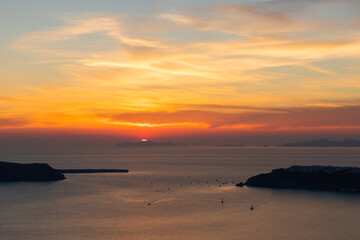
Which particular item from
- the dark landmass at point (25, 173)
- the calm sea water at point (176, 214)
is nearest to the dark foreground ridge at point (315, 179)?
the calm sea water at point (176, 214)

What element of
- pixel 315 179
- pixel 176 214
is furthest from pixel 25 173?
pixel 315 179

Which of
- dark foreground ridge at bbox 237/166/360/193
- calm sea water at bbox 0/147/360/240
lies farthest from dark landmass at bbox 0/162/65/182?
dark foreground ridge at bbox 237/166/360/193

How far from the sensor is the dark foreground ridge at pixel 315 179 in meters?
106

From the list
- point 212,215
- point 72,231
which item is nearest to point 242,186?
point 212,215

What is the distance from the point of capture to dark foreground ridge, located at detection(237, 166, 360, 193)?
10562 centimetres

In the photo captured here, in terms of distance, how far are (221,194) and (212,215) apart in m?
27.7

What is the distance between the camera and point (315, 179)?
11019cm

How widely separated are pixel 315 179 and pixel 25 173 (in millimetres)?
90018

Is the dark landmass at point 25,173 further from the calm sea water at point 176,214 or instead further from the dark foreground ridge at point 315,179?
the dark foreground ridge at point 315,179

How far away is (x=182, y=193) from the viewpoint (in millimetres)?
105875

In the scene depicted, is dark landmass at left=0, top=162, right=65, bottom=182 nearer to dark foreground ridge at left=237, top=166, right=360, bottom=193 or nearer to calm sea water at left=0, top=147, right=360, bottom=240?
calm sea water at left=0, top=147, right=360, bottom=240

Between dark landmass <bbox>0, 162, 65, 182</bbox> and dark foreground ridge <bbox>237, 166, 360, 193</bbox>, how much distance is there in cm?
6542

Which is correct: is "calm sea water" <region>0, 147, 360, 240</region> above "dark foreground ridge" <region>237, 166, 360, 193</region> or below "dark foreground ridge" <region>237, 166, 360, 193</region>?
below

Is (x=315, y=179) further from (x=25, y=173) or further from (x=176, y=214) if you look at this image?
(x=25, y=173)
